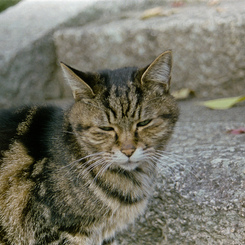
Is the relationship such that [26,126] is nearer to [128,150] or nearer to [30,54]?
[128,150]

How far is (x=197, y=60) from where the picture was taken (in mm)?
3457

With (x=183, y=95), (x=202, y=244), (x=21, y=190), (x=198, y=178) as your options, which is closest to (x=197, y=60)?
(x=183, y=95)

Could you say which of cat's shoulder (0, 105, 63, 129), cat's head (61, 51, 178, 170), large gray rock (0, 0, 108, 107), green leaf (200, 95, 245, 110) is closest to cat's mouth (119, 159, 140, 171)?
cat's head (61, 51, 178, 170)

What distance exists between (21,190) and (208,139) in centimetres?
129

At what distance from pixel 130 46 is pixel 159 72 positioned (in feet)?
5.03

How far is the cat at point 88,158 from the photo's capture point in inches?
79.5

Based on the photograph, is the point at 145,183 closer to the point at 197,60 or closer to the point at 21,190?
the point at 21,190

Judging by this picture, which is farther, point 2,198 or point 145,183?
point 145,183

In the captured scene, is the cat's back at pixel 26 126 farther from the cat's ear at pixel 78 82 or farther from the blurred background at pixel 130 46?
the blurred background at pixel 130 46

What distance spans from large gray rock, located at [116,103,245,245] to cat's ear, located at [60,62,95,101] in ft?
1.85

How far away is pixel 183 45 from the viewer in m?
3.43

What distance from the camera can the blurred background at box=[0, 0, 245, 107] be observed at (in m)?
3.37

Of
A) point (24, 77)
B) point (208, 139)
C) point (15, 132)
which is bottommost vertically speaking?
point (208, 139)

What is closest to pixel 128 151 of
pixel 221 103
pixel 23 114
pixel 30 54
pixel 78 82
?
pixel 78 82
